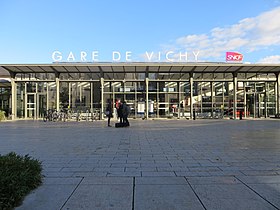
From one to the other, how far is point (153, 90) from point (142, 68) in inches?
135

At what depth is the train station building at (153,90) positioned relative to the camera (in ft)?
94.7

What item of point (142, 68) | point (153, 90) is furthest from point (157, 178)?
point (153, 90)

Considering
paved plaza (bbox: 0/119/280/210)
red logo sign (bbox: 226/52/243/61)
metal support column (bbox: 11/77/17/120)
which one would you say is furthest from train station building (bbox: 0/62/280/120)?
paved plaza (bbox: 0/119/280/210)

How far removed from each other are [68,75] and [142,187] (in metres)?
25.6

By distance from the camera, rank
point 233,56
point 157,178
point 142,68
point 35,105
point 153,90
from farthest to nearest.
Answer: point 35,105, point 153,90, point 233,56, point 142,68, point 157,178

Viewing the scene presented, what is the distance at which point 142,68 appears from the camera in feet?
92.6

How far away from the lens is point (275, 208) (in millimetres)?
4070

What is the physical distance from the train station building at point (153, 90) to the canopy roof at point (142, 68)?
9 centimetres

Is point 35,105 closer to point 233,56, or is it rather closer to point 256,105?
point 233,56

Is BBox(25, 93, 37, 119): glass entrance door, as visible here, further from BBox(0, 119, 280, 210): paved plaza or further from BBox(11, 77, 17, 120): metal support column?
BBox(0, 119, 280, 210): paved plaza

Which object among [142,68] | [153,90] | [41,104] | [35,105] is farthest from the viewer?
[41,104]

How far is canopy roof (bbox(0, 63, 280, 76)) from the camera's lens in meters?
27.0

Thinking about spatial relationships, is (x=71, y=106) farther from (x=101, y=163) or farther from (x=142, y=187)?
(x=142, y=187)

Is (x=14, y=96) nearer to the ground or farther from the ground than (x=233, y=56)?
nearer to the ground
